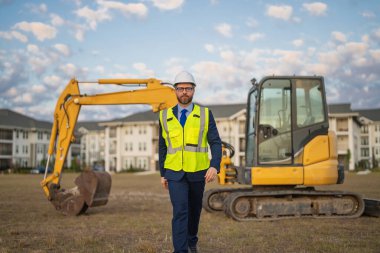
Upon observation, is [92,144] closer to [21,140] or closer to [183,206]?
[21,140]

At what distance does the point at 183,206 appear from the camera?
5941mm

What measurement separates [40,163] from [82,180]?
97876 mm

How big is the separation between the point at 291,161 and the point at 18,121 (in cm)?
9892

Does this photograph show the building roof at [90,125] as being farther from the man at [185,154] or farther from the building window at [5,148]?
the man at [185,154]

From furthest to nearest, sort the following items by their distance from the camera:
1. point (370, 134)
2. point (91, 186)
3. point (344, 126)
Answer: point (370, 134) < point (344, 126) < point (91, 186)

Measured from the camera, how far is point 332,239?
8883 mm

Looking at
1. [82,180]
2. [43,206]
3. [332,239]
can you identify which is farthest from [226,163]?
[43,206]

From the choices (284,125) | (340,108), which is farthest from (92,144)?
(284,125)

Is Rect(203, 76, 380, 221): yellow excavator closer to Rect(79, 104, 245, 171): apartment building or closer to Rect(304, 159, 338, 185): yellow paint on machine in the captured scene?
Rect(304, 159, 338, 185): yellow paint on machine

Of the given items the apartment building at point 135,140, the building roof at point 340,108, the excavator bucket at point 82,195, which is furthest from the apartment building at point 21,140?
the excavator bucket at point 82,195

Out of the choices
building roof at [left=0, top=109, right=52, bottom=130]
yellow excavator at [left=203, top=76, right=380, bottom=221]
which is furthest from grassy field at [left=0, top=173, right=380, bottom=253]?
building roof at [left=0, top=109, right=52, bottom=130]

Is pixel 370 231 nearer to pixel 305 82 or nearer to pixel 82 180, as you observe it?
pixel 305 82

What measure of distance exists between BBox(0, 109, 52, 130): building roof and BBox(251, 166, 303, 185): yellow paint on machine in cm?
9329

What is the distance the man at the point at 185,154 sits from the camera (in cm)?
595
